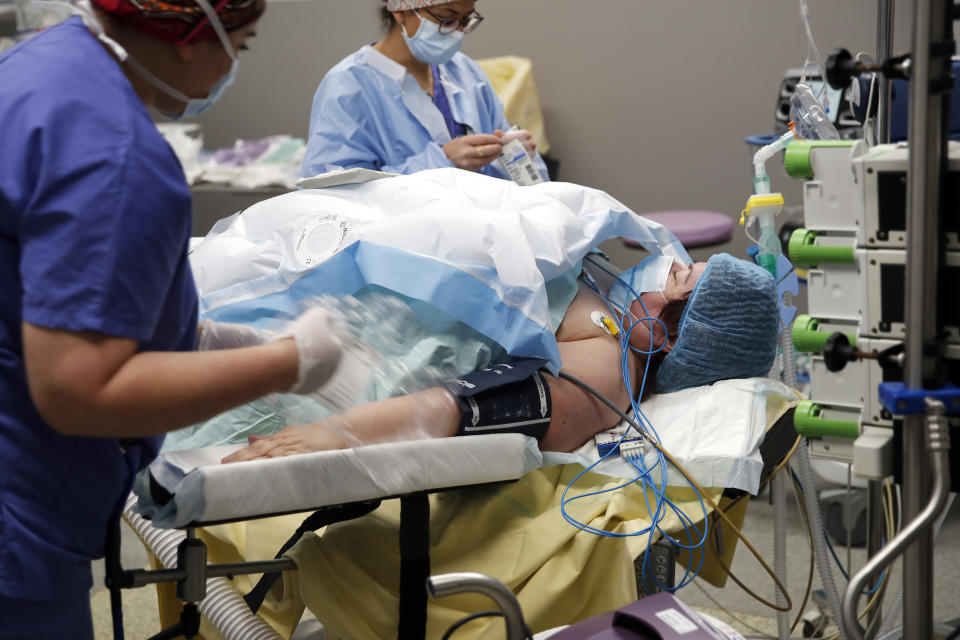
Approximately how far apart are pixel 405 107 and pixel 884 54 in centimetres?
138

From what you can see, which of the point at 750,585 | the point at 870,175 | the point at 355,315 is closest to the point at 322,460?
the point at 355,315

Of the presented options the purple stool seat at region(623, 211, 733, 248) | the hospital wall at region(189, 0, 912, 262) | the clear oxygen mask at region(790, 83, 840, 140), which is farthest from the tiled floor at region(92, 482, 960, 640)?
the hospital wall at region(189, 0, 912, 262)

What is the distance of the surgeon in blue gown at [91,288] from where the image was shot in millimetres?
886

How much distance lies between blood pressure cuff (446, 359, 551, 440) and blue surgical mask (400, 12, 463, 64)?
1.16 metres

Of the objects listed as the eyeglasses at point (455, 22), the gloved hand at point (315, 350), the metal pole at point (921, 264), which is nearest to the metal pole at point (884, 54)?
the metal pole at point (921, 264)

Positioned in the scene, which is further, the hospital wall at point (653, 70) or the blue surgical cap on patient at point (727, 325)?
the hospital wall at point (653, 70)

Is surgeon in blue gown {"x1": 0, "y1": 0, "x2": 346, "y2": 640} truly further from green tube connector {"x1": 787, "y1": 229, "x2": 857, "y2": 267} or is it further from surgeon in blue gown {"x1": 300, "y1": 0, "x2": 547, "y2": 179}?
surgeon in blue gown {"x1": 300, "y1": 0, "x2": 547, "y2": 179}

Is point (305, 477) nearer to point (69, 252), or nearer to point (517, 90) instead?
point (69, 252)

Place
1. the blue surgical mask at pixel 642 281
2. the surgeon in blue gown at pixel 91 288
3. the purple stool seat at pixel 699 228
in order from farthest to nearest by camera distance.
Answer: the purple stool seat at pixel 699 228
the blue surgical mask at pixel 642 281
the surgeon in blue gown at pixel 91 288

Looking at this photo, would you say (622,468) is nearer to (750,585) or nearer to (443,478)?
(443,478)

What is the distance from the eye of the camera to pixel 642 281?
2135 millimetres

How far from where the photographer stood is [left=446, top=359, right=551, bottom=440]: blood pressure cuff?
63.7 inches

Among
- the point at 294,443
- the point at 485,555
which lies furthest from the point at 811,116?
the point at 294,443

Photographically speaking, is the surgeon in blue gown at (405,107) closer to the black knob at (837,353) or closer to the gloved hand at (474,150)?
the gloved hand at (474,150)
